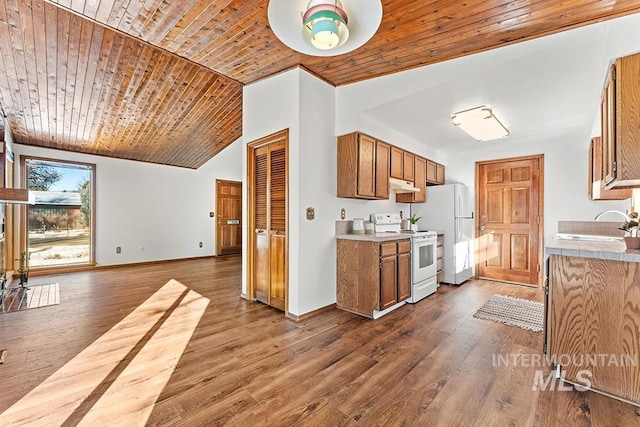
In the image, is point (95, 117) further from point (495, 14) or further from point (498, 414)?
point (498, 414)

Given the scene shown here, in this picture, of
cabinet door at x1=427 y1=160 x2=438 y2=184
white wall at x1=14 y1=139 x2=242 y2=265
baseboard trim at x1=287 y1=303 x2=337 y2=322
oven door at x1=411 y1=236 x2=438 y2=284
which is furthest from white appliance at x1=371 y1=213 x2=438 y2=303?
white wall at x1=14 y1=139 x2=242 y2=265

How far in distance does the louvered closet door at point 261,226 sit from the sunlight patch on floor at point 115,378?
0.80m

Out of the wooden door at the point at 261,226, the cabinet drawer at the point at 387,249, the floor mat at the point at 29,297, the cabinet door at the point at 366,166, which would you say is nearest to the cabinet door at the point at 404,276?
the cabinet drawer at the point at 387,249

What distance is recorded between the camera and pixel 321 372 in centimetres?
202

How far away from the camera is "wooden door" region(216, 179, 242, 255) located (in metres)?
7.54

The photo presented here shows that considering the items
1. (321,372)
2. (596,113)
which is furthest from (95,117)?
(596,113)

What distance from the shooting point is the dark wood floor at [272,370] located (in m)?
1.59

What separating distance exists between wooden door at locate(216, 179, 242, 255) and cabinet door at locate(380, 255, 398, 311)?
550 centimetres

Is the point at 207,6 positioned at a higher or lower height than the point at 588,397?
higher

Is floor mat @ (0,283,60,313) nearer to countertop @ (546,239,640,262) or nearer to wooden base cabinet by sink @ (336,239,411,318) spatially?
wooden base cabinet by sink @ (336,239,411,318)

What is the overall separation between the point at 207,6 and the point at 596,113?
13.8ft

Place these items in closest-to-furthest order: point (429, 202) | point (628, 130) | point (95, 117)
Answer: point (628, 130)
point (95, 117)
point (429, 202)

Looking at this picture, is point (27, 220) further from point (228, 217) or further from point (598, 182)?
point (598, 182)

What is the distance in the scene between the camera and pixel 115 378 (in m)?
1.94
